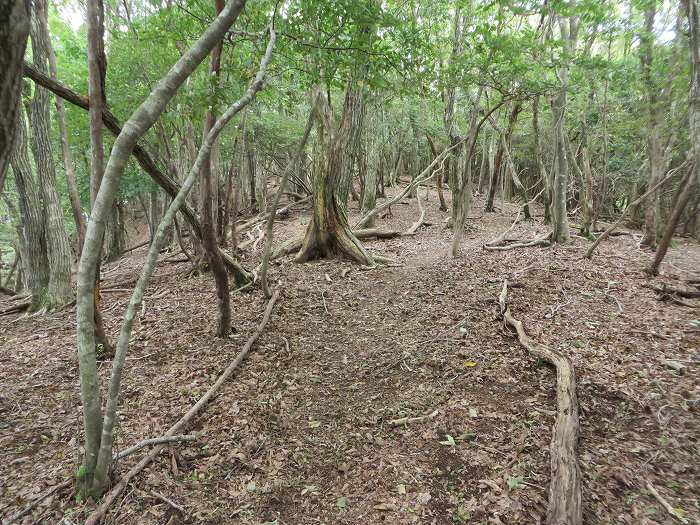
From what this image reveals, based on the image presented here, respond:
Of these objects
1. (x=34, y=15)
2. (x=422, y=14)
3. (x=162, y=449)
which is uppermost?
(x=422, y=14)

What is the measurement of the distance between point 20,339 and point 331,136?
6.69 m

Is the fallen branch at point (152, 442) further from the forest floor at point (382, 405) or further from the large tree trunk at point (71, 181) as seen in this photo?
the large tree trunk at point (71, 181)

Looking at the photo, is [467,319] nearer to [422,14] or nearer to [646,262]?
[646,262]

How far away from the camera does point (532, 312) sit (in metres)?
5.79

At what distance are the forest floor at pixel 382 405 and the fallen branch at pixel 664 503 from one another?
0.13 ft

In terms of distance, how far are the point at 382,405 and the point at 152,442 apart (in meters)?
2.34

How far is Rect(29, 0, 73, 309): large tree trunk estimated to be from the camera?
6.88 m

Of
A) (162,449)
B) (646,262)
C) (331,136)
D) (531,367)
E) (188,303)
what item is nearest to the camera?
(162,449)

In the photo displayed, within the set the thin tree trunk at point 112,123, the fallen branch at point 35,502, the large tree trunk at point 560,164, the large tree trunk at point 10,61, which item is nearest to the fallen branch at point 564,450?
the fallen branch at point 35,502

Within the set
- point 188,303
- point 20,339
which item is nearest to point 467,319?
point 188,303

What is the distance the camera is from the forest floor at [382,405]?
3.03m

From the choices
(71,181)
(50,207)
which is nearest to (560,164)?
(71,181)

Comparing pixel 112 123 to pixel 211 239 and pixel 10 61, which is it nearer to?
pixel 211 239

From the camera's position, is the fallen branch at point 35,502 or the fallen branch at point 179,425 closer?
the fallen branch at point 35,502
